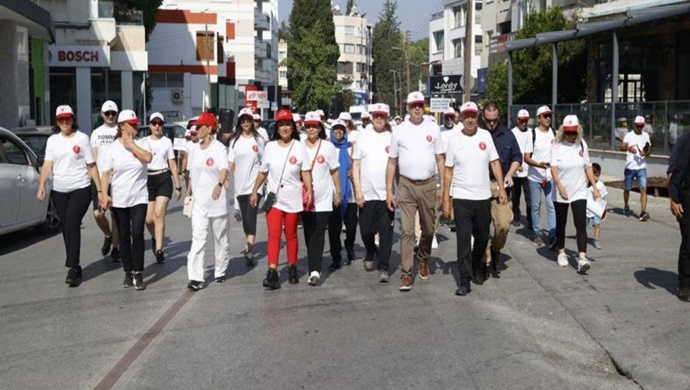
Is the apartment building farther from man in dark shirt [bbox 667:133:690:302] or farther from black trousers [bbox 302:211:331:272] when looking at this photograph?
man in dark shirt [bbox 667:133:690:302]

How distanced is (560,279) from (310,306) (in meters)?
3.06

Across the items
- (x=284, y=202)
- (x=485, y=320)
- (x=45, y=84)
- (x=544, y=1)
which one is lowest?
(x=485, y=320)

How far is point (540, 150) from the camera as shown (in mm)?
12539

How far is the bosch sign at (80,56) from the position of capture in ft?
129

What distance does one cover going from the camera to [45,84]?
1340 inches

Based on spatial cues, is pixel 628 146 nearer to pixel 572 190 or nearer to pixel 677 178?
pixel 572 190

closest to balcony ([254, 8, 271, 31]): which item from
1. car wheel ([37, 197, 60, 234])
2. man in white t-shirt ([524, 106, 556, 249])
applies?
car wheel ([37, 197, 60, 234])

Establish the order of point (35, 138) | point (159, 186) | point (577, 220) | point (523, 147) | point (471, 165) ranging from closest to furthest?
point (471, 165) < point (577, 220) < point (159, 186) < point (523, 147) < point (35, 138)

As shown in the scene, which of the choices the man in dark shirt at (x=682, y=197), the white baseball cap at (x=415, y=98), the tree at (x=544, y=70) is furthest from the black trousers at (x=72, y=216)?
the tree at (x=544, y=70)

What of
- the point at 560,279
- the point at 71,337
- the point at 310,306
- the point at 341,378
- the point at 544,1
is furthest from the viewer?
the point at 544,1

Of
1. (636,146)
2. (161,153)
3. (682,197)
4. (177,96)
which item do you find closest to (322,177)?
(161,153)

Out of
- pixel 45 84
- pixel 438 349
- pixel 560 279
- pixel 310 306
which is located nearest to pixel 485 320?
pixel 438 349

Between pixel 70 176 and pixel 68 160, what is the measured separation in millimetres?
176

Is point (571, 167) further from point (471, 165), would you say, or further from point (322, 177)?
point (322, 177)
